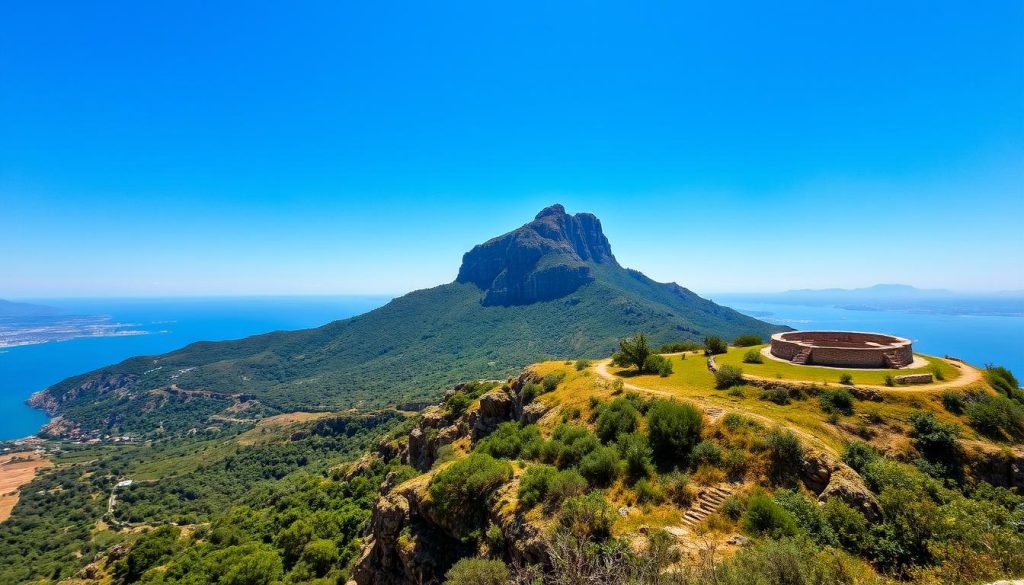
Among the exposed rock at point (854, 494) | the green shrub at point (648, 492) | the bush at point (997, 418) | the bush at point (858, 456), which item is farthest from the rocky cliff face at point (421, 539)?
the bush at point (997, 418)

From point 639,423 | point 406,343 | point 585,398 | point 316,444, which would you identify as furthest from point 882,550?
point 406,343

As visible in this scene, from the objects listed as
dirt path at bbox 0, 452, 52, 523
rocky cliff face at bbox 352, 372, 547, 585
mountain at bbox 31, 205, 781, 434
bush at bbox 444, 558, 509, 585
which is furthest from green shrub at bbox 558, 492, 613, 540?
dirt path at bbox 0, 452, 52, 523

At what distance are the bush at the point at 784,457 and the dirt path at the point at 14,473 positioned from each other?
403ft

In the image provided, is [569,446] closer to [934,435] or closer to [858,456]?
[858,456]

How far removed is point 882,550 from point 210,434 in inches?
6270

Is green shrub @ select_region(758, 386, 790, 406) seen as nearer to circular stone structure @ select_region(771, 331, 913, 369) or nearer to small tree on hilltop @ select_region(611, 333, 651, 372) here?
circular stone structure @ select_region(771, 331, 913, 369)

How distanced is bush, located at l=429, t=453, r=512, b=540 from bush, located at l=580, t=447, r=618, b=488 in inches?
154

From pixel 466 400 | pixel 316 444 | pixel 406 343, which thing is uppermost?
pixel 466 400

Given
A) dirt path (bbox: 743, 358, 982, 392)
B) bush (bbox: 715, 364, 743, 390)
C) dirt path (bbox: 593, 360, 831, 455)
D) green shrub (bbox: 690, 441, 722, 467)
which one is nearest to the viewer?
green shrub (bbox: 690, 441, 722, 467)

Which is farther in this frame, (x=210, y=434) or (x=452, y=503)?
(x=210, y=434)

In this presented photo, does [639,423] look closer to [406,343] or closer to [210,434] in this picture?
[210,434]

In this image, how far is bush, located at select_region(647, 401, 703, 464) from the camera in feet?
57.0

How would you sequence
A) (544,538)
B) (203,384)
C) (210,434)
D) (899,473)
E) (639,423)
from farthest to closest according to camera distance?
(203,384)
(210,434)
(639,423)
(899,473)
(544,538)

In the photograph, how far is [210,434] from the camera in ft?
402
